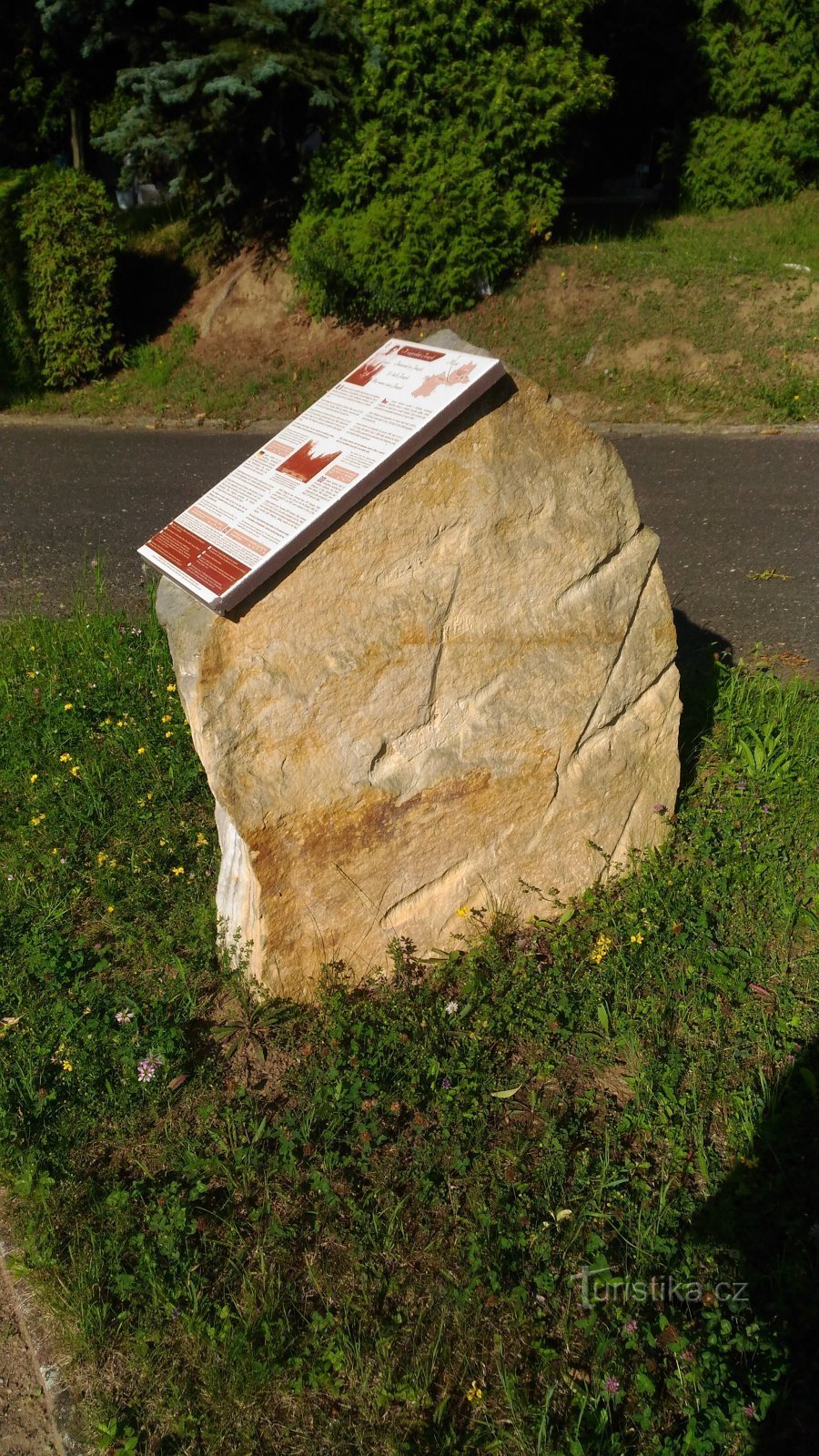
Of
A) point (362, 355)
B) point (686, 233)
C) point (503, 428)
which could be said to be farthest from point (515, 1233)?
point (686, 233)

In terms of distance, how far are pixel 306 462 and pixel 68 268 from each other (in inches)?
349

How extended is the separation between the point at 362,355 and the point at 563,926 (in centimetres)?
840

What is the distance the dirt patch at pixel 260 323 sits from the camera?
11.1 metres

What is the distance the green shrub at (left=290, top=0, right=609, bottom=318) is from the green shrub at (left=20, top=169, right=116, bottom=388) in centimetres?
198

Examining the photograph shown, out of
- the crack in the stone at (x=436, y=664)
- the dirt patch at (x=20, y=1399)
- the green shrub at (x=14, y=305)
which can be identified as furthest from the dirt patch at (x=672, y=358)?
the dirt patch at (x=20, y=1399)

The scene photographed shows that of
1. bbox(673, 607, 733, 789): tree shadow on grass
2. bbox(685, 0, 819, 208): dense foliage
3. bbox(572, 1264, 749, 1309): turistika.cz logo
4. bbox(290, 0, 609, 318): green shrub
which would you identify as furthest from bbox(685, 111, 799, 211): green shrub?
bbox(572, 1264, 749, 1309): turistika.cz logo

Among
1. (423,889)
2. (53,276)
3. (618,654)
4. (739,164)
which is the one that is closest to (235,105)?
(53,276)

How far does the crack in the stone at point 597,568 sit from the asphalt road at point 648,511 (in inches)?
79.1

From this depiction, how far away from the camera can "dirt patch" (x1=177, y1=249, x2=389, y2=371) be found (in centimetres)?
1106

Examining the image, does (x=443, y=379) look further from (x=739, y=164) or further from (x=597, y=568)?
(x=739, y=164)

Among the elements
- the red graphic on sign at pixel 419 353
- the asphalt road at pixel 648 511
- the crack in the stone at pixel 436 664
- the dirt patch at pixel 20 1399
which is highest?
the red graphic on sign at pixel 419 353

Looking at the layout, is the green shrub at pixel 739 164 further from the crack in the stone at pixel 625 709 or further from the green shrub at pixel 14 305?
the crack in the stone at pixel 625 709

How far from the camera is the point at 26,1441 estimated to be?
2.50 m

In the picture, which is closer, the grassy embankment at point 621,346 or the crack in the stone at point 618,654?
the crack in the stone at point 618,654
